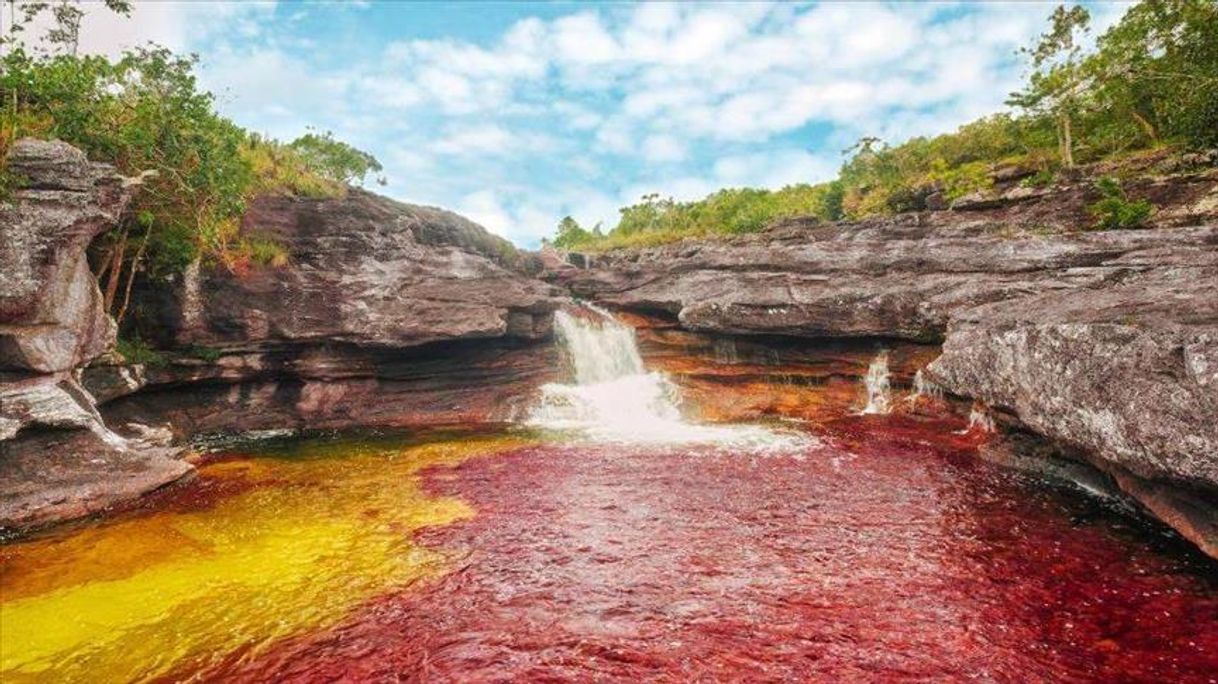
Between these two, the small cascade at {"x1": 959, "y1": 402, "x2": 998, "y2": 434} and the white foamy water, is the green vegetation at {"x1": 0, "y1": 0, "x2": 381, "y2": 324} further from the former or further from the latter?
the small cascade at {"x1": 959, "y1": 402, "x2": 998, "y2": 434}

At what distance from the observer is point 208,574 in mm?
10398

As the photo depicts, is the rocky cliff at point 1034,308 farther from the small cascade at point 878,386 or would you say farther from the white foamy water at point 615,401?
the white foamy water at point 615,401

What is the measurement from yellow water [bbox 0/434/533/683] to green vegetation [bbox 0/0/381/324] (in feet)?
31.1

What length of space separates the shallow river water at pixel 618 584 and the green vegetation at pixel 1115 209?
16500 millimetres

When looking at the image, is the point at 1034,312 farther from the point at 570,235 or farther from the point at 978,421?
the point at 570,235

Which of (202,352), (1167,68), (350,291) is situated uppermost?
(1167,68)

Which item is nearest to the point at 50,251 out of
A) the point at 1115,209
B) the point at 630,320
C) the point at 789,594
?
the point at 789,594

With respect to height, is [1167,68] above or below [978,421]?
above

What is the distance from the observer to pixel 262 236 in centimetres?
2428

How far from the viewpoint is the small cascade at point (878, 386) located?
23.6 meters

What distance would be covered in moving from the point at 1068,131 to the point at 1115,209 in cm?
1351

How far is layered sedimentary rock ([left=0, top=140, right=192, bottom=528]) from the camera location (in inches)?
530

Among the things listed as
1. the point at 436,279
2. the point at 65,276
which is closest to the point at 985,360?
the point at 436,279

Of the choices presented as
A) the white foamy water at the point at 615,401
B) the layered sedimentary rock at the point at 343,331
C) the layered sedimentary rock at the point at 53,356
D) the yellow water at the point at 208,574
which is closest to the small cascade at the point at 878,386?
the white foamy water at the point at 615,401
